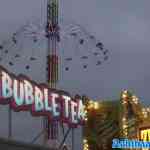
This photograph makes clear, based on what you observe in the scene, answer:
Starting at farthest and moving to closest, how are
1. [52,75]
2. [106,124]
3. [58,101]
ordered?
[52,75] < [106,124] < [58,101]

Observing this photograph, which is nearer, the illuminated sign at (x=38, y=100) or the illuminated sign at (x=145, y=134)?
the illuminated sign at (x=38, y=100)

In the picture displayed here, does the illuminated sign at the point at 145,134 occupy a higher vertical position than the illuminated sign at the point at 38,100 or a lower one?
lower

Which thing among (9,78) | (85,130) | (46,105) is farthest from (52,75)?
(9,78)

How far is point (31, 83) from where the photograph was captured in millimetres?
64812

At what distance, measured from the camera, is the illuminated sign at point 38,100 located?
60500 millimetres

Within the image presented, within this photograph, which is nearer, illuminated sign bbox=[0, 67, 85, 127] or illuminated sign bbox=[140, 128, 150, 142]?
illuminated sign bbox=[0, 67, 85, 127]

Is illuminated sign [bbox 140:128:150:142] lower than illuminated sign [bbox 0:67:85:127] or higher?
lower

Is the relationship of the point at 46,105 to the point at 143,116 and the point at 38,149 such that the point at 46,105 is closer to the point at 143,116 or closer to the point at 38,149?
the point at 38,149

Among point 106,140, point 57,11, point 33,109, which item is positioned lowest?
point 106,140

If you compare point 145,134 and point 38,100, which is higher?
point 38,100

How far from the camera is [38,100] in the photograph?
65.9 meters

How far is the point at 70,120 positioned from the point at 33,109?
8568mm

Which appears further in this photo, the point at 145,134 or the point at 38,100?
the point at 145,134

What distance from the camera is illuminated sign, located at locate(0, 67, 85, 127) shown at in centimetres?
6050
